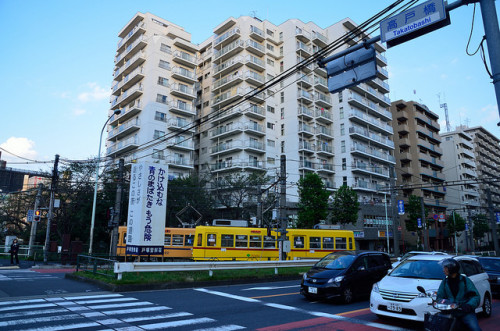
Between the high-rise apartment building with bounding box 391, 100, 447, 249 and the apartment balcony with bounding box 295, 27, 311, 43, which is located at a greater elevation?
the apartment balcony with bounding box 295, 27, 311, 43

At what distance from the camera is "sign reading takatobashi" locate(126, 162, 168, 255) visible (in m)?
14.4

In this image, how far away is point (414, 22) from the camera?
21.9 feet

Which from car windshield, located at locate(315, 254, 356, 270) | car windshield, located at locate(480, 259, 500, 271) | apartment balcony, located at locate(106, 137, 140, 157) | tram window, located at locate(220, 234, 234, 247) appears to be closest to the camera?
car windshield, located at locate(315, 254, 356, 270)

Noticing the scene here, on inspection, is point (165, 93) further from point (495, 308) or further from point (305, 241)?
point (495, 308)

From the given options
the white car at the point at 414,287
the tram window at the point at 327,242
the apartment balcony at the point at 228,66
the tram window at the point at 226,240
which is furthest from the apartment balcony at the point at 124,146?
the white car at the point at 414,287

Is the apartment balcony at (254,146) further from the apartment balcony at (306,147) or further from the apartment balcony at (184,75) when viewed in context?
the apartment balcony at (184,75)

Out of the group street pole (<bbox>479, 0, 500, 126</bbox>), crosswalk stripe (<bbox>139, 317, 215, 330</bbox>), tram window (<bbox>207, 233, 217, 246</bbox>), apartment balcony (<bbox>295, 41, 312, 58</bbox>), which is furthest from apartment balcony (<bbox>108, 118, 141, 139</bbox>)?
street pole (<bbox>479, 0, 500, 126</bbox>)

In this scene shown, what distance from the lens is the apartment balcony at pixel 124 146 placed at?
45.4 metres

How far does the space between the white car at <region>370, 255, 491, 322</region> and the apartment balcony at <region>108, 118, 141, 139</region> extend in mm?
43613

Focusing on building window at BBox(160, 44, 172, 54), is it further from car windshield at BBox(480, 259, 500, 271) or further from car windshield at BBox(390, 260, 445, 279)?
car windshield at BBox(390, 260, 445, 279)

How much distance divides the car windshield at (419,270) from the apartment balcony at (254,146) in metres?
38.6

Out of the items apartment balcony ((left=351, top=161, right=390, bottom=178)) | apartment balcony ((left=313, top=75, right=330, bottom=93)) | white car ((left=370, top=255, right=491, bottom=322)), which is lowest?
white car ((left=370, top=255, right=491, bottom=322))

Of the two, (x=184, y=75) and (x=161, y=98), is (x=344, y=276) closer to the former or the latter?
(x=161, y=98)

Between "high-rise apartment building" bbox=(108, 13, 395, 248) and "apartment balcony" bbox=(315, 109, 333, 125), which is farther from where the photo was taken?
"apartment balcony" bbox=(315, 109, 333, 125)
